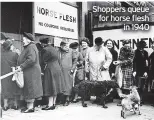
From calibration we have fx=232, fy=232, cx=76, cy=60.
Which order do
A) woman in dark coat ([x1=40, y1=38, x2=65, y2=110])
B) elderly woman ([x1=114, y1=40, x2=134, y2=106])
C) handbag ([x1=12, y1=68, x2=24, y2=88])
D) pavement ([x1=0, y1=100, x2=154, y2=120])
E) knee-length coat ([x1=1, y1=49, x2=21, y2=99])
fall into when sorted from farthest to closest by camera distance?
elderly woman ([x1=114, y1=40, x2=134, y2=106])
woman in dark coat ([x1=40, y1=38, x2=65, y2=110])
knee-length coat ([x1=1, y1=49, x2=21, y2=99])
handbag ([x1=12, y1=68, x2=24, y2=88])
pavement ([x1=0, y1=100, x2=154, y2=120])

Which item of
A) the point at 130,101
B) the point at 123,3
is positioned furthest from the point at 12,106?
the point at 123,3

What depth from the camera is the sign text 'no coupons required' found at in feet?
14.1

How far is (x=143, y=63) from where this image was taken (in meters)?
4.52

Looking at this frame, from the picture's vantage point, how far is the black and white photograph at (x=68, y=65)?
3.67m

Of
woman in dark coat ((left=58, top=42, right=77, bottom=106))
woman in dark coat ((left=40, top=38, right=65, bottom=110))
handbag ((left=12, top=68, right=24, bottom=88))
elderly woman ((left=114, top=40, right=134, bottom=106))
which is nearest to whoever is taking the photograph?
handbag ((left=12, top=68, right=24, bottom=88))

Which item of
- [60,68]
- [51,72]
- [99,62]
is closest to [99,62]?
[99,62]

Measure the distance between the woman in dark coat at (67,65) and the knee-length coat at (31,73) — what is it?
2.59 feet

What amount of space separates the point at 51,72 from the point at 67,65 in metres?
0.50

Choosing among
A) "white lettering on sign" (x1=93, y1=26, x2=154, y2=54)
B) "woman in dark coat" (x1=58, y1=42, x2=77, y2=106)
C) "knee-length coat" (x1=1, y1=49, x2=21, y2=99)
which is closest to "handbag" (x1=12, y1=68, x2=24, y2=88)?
"knee-length coat" (x1=1, y1=49, x2=21, y2=99)

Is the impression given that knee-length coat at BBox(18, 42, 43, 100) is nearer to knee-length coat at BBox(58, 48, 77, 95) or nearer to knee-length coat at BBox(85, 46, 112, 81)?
knee-length coat at BBox(58, 48, 77, 95)

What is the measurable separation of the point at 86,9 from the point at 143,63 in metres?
2.48

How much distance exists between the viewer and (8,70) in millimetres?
3809

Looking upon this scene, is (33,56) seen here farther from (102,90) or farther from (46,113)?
(102,90)

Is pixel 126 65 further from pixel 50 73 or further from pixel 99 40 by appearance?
pixel 50 73
